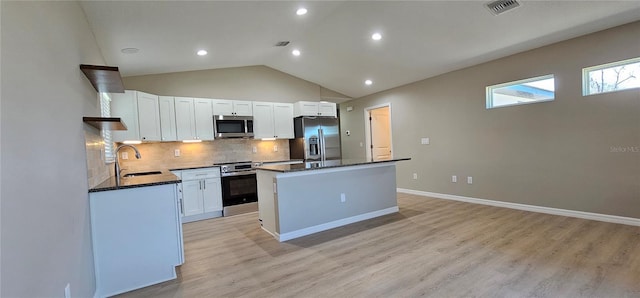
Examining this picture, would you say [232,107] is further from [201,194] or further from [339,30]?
[339,30]

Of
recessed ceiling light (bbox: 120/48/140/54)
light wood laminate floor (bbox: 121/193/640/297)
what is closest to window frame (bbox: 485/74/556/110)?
light wood laminate floor (bbox: 121/193/640/297)

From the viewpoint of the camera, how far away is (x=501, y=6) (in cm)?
308

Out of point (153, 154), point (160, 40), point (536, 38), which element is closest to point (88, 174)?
point (160, 40)

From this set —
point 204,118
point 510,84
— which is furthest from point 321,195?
point 510,84

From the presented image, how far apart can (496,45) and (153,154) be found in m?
5.60

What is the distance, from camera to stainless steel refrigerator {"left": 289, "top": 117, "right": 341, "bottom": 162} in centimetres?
563

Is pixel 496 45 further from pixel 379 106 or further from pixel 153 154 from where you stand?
pixel 153 154

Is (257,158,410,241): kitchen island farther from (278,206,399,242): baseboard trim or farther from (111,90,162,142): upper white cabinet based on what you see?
(111,90,162,142): upper white cabinet

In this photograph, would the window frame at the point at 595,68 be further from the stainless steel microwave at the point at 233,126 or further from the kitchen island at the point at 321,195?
the stainless steel microwave at the point at 233,126

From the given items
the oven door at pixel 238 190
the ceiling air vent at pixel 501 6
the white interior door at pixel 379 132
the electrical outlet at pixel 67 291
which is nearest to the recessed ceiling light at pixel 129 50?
the oven door at pixel 238 190

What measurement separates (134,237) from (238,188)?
253 cm

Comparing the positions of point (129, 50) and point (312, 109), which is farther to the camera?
point (312, 109)

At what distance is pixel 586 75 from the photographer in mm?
3596

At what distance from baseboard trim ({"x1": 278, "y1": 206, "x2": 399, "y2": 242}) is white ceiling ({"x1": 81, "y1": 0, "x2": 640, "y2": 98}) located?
256cm
